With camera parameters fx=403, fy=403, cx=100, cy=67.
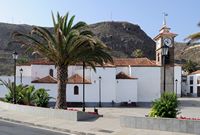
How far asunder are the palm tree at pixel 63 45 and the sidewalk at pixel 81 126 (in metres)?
3.04

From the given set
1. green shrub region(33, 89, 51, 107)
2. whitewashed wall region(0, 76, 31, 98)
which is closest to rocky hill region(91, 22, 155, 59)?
whitewashed wall region(0, 76, 31, 98)

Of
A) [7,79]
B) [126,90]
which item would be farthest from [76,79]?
[7,79]

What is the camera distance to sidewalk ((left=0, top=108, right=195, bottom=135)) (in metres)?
21.5

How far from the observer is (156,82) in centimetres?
6356

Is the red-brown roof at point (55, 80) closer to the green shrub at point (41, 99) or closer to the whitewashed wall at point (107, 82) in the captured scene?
the whitewashed wall at point (107, 82)

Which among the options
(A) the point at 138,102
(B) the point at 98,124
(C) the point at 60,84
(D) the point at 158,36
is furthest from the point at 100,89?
(B) the point at 98,124

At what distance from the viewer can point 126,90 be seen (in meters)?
59.8

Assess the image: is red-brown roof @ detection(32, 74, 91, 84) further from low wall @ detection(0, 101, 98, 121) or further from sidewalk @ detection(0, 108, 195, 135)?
sidewalk @ detection(0, 108, 195, 135)

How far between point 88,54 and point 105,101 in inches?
1128

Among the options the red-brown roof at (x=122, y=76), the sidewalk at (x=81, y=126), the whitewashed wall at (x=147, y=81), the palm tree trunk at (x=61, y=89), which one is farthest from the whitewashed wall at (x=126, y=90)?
the sidewalk at (x=81, y=126)

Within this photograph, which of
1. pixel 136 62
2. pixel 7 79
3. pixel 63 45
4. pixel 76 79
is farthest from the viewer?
pixel 136 62

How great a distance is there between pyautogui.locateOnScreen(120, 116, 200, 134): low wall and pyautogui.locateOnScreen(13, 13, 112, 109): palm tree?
25.1ft

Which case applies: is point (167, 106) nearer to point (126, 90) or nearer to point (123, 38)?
point (126, 90)

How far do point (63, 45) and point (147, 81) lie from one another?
3575cm
